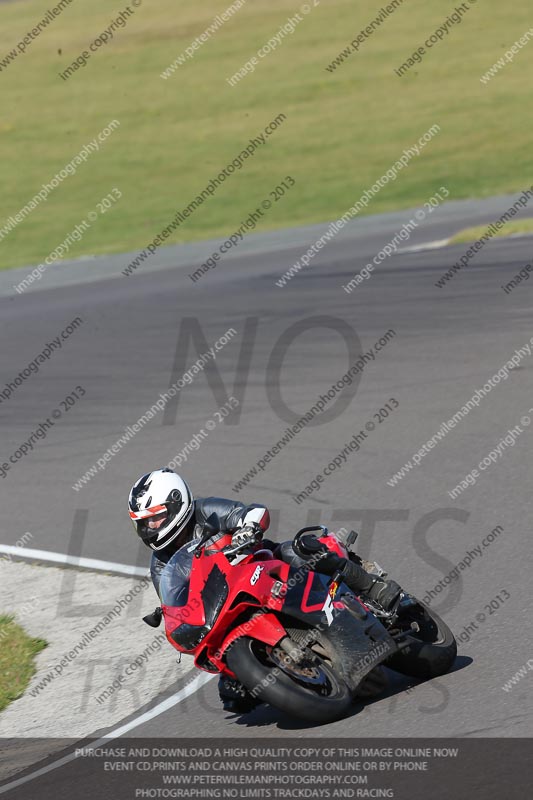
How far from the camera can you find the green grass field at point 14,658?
862cm

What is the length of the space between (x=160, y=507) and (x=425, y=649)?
1704mm

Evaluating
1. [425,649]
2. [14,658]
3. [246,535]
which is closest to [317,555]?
[246,535]

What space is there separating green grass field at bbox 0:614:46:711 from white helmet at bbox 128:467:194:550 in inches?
84.5

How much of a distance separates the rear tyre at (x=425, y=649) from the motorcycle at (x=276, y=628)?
0.01 m

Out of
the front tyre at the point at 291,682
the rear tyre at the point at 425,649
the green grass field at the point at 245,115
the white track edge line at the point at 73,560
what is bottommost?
the green grass field at the point at 245,115

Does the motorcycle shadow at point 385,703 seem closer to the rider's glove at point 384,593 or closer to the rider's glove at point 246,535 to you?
the rider's glove at point 384,593

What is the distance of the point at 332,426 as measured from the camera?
13594mm

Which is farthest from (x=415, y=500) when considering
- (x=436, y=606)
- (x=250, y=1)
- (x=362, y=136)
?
(x=250, y=1)

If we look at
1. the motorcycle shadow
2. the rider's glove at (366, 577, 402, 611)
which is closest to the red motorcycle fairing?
the motorcycle shadow

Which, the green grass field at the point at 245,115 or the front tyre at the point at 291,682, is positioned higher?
the front tyre at the point at 291,682

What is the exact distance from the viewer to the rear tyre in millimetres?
7094

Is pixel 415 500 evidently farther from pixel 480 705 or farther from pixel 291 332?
pixel 291 332

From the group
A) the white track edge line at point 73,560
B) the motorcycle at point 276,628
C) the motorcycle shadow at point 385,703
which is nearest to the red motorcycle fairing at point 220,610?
the motorcycle at point 276,628

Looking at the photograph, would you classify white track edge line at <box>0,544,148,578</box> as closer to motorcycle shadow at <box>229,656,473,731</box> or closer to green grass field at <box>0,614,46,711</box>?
green grass field at <box>0,614,46,711</box>
